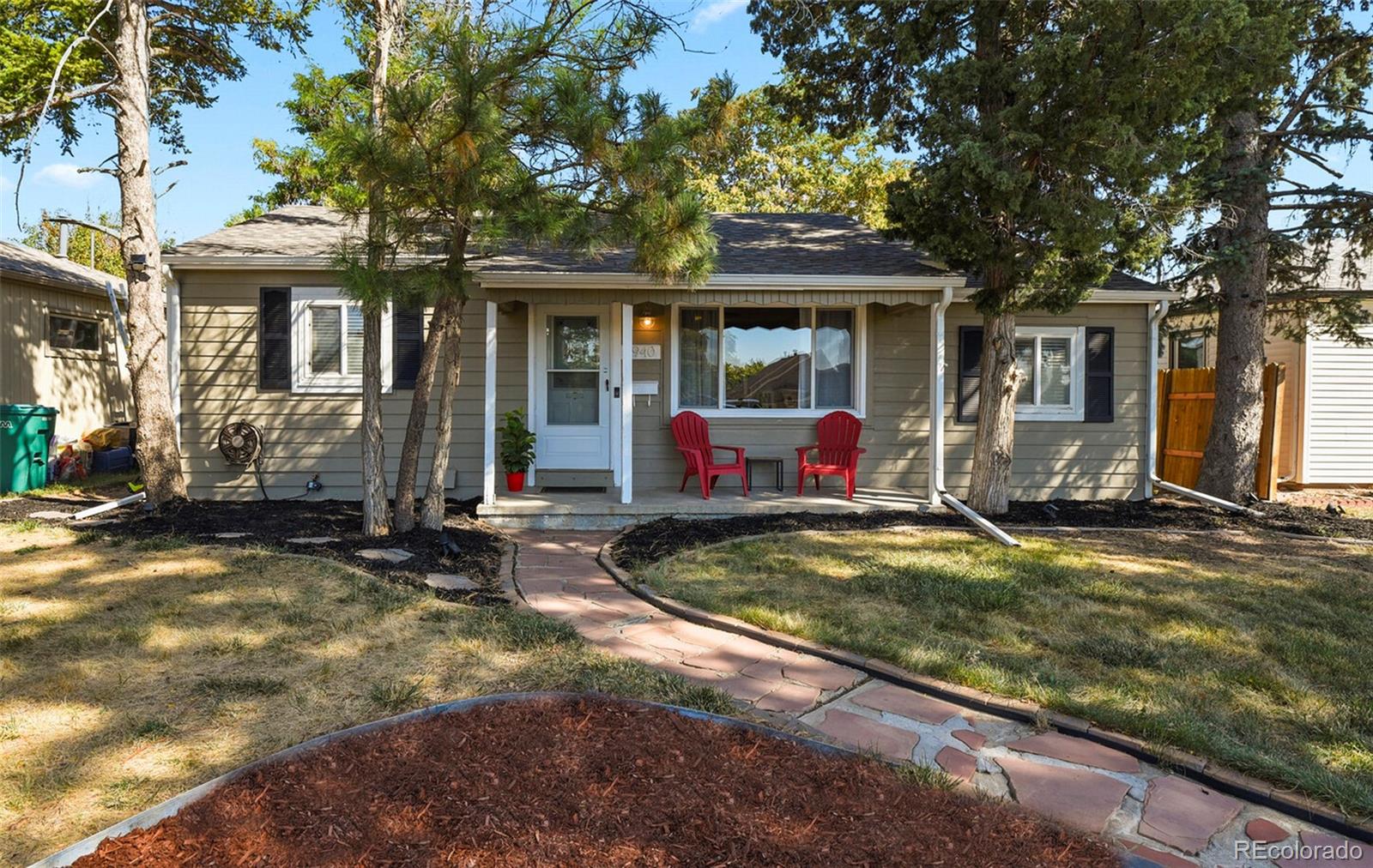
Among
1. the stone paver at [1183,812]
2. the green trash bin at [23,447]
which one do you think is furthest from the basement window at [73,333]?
the stone paver at [1183,812]

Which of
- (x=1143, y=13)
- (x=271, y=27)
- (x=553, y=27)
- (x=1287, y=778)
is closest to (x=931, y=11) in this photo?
(x=1143, y=13)

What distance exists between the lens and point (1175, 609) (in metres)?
4.27

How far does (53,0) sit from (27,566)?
33.7 ft

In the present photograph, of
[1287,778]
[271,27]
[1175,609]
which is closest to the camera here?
[1287,778]

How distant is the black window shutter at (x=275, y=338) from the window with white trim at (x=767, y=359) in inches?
157

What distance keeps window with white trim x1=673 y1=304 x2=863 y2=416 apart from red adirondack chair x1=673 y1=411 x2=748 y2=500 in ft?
1.67

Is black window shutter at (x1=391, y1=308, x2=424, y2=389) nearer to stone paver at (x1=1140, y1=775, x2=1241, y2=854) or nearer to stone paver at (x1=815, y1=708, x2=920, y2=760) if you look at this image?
stone paver at (x1=815, y1=708, x2=920, y2=760)

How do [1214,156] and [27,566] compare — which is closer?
[27,566]

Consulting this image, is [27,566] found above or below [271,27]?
below

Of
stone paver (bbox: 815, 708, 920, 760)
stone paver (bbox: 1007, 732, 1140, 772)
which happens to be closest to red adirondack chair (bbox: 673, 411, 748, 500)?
stone paver (bbox: 815, 708, 920, 760)

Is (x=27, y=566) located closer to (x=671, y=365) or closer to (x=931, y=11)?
(x=671, y=365)

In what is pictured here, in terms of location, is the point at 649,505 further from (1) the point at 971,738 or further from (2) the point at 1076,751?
(2) the point at 1076,751

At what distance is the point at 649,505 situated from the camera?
6934mm

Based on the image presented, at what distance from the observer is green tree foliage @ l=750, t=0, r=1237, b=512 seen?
5.69 meters
